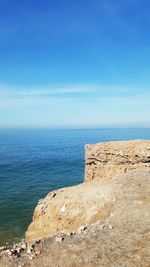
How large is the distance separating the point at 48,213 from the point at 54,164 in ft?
187

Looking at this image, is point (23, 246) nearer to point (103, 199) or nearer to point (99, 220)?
point (99, 220)

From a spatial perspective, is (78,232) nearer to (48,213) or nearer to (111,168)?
(48,213)

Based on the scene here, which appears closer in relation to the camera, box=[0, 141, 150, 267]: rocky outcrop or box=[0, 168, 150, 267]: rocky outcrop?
box=[0, 168, 150, 267]: rocky outcrop

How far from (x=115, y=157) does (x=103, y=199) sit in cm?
1092

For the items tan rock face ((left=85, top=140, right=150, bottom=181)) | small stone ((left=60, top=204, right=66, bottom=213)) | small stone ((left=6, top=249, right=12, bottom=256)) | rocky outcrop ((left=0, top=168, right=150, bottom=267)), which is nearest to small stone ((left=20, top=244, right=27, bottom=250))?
rocky outcrop ((left=0, top=168, right=150, bottom=267))

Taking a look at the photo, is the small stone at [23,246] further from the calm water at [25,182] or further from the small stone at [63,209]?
the calm water at [25,182]

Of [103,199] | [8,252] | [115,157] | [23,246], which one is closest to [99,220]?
[103,199]

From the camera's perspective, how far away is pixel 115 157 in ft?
118

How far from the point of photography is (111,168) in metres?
36.8

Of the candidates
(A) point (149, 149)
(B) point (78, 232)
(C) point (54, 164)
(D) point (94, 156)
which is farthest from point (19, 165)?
(B) point (78, 232)

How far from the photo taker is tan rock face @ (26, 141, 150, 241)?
24.1 metres

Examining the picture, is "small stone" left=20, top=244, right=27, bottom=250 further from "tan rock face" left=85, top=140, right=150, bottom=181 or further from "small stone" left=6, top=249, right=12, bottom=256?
"tan rock face" left=85, top=140, right=150, bottom=181

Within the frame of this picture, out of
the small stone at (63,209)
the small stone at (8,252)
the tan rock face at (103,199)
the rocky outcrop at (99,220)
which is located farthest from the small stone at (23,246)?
the small stone at (63,209)

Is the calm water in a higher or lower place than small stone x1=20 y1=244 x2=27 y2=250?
lower
